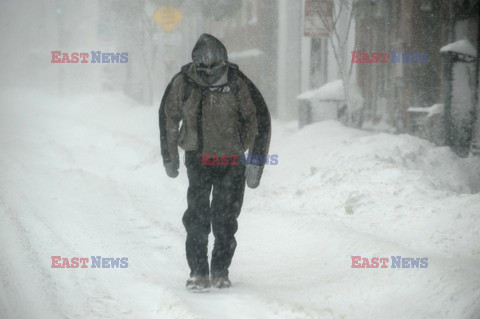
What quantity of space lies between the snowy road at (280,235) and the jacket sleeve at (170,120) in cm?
100

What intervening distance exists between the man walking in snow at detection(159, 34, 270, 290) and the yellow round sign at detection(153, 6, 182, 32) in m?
17.0

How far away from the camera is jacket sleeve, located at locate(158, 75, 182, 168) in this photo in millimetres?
4465

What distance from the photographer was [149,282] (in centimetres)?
475

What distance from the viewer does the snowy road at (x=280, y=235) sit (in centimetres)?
413

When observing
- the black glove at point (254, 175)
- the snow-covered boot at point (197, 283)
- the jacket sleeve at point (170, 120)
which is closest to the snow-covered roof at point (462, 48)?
the black glove at point (254, 175)

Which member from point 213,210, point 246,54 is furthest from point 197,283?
point 246,54

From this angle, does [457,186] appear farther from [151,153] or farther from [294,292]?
[151,153]

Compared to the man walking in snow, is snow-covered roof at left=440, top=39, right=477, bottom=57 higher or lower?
higher

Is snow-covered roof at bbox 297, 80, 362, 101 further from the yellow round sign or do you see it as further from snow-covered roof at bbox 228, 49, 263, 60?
the yellow round sign

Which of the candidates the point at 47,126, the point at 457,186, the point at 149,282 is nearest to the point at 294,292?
the point at 149,282

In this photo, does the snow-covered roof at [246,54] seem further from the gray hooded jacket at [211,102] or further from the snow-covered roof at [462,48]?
the gray hooded jacket at [211,102]

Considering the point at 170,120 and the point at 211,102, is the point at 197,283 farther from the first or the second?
the point at 211,102

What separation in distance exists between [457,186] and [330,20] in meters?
5.13

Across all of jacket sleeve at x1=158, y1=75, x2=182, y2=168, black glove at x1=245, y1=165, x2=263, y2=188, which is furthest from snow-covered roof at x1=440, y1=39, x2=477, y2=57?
jacket sleeve at x1=158, y1=75, x2=182, y2=168
